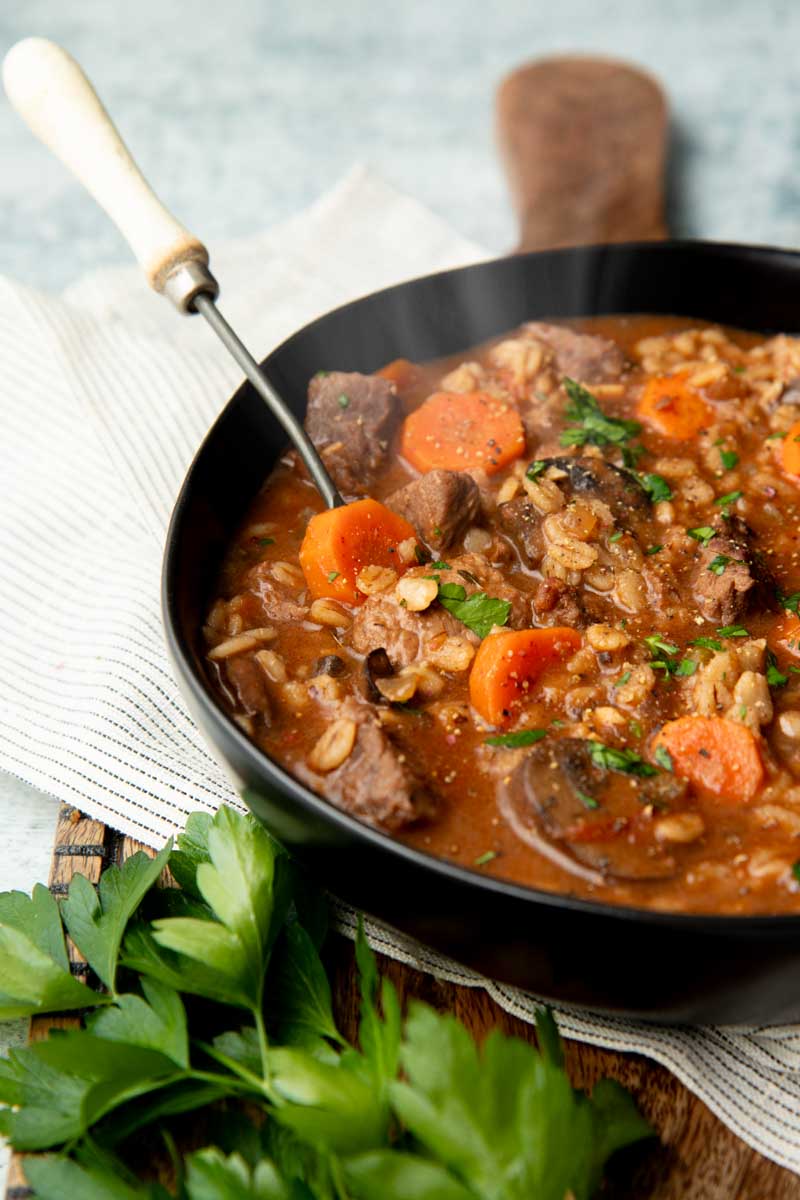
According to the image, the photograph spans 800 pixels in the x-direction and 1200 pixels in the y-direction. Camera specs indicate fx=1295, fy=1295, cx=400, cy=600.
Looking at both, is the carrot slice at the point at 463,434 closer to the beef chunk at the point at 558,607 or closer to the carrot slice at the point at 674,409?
the carrot slice at the point at 674,409

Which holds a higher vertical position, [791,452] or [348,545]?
[348,545]

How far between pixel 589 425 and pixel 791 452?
0.69 meters

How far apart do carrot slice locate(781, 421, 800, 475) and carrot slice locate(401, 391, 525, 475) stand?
90 cm

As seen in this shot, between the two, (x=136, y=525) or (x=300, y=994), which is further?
(x=136, y=525)

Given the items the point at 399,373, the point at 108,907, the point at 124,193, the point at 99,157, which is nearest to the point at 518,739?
the point at 108,907

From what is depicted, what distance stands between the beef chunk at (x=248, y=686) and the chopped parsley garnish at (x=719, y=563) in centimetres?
137

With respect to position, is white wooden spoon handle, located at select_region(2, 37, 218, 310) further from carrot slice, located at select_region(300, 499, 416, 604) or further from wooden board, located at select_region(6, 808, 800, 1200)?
wooden board, located at select_region(6, 808, 800, 1200)

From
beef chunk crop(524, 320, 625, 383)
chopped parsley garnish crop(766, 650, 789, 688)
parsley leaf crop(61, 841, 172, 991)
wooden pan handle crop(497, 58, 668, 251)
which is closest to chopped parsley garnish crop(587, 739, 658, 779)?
chopped parsley garnish crop(766, 650, 789, 688)

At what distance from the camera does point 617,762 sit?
3.35 metres

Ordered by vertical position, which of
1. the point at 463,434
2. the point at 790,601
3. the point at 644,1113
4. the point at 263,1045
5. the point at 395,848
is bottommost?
the point at 644,1113

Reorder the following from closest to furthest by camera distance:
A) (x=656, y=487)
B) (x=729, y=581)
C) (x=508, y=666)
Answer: (x=508, y=666)
(x=729, y=581)
(x=656, y=487)

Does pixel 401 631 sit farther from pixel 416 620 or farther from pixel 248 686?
pixel 248 686

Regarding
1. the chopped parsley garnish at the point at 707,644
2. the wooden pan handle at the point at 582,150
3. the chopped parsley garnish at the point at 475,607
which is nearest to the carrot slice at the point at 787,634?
the chopped parsley garnish at the point at 707,644

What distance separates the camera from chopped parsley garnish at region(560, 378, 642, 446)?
446 cm
